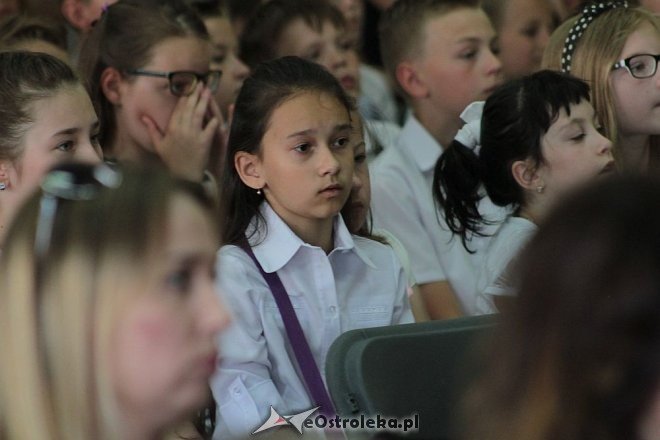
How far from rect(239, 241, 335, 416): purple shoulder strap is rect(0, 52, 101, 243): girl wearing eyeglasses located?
0.49 meters

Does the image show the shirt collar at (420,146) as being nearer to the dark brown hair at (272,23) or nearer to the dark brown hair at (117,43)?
the dark brown hair at (272,23)

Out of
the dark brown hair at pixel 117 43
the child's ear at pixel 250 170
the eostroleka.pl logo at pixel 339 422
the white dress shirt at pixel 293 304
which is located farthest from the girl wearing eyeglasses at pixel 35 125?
the eostroleka.pl logo at pixel 339 422

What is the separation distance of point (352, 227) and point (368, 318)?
289mm

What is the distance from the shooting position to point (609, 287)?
109 cm

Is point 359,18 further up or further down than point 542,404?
further up

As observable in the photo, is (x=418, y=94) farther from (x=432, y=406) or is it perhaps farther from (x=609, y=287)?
(x=609, y=287)

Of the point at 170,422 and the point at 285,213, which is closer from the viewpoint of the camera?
the point at 170,422

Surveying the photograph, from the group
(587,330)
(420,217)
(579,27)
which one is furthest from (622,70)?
(587,330)

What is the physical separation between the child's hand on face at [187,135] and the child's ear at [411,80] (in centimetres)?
83

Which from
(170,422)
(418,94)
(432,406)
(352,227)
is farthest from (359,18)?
(170,422)

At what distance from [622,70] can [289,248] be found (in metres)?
1.30

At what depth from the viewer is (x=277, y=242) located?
2.57 m

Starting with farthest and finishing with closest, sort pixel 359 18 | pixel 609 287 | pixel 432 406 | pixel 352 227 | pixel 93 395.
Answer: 1. pixel 359 18
2. pixel 352 227
3. pixel 432 406
4. pixel 93 395
5. pixel 609 287

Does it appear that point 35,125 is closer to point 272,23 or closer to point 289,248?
point 289,248
